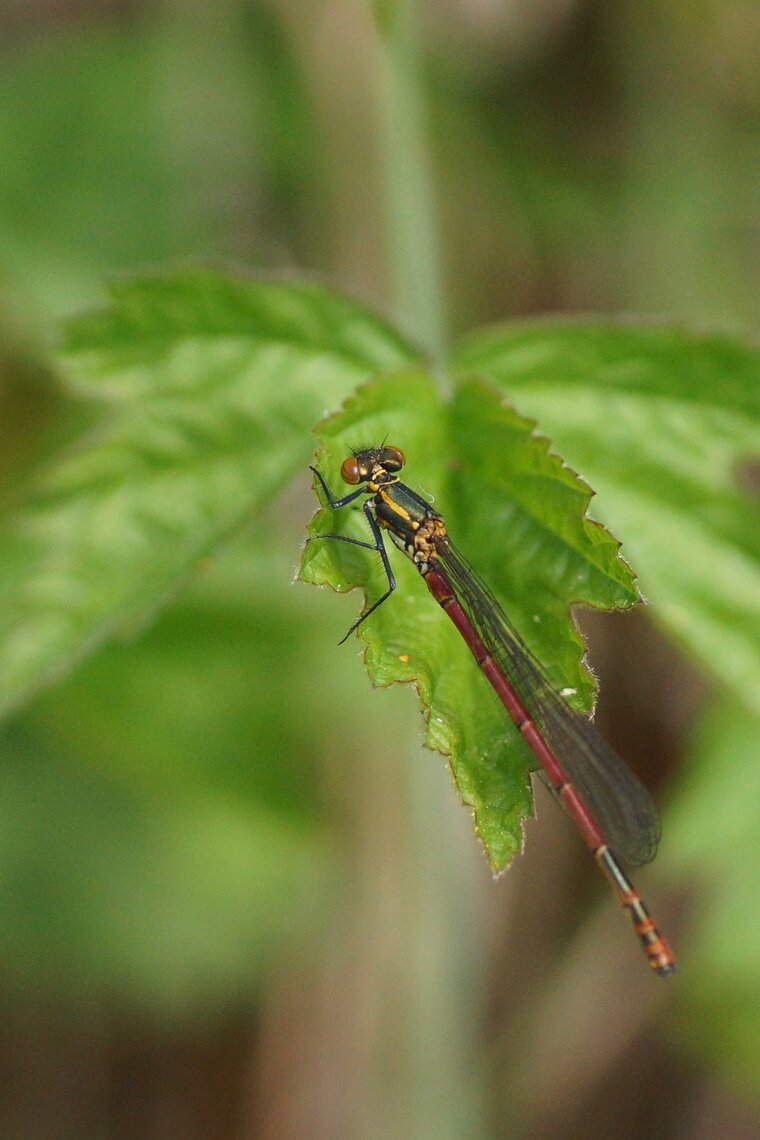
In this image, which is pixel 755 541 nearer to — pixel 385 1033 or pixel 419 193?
pixel 419 193

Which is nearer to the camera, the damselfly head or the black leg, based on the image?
the black leg

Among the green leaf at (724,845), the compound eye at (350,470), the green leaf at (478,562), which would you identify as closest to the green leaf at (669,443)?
the green leaf at (478,562)

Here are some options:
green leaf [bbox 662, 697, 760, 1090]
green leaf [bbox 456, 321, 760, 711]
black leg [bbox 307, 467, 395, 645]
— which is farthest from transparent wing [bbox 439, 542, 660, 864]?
green leaf [bbox 662, 697, 760, 1090]

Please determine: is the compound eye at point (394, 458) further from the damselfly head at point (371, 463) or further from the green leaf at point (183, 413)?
the green leaf at point (183, 413)

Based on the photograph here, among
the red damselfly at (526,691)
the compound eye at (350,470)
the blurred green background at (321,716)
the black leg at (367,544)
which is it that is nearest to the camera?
the black leg at (367,544)

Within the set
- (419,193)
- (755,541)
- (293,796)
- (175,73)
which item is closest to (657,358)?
(755,541)

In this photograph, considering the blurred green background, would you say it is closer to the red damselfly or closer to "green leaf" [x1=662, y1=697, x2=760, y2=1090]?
"green leaf" [x1=662, y1=697, x2=760, y2=1090]

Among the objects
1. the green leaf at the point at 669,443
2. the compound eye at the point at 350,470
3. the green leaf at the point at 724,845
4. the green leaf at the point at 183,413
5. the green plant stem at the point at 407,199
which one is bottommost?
the green leaf at the point at 724,845
